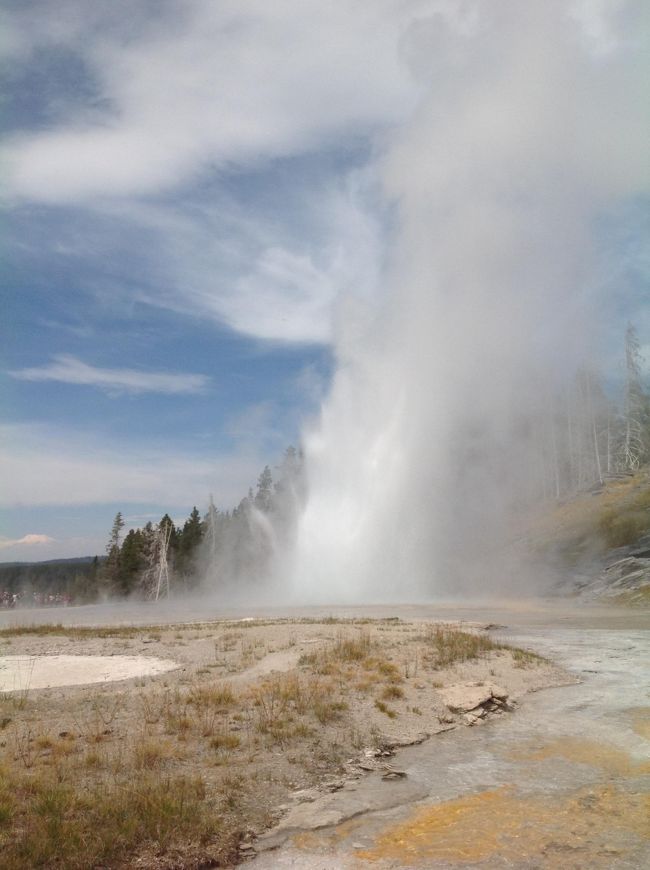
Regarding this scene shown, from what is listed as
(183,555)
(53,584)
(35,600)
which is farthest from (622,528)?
(53,584)

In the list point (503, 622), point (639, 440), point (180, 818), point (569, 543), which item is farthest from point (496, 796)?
point (639, 440)

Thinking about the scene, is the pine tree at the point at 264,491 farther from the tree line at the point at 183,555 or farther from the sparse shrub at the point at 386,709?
the sparse shrub at the point at 386,709

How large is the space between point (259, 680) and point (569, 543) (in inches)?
1761

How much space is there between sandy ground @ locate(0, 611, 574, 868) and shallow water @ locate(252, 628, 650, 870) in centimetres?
57

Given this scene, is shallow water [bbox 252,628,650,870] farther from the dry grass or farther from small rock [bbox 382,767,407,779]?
the dry grass

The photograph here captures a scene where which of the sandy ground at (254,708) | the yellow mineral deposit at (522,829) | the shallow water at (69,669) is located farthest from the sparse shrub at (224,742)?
the shallow water at (69,669)

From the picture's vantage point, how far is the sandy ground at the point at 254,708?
8.69 metres

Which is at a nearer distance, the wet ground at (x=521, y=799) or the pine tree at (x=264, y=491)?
the wet ground at (x=521, y=799)

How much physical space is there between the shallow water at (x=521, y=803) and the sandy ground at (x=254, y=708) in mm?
573

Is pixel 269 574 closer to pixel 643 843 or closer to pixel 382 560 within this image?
pixel 382 560

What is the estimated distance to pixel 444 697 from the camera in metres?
13.0

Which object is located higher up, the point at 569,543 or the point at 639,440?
the point at 639,440

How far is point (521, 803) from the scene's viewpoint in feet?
24.9

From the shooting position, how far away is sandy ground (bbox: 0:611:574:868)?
8.69m
